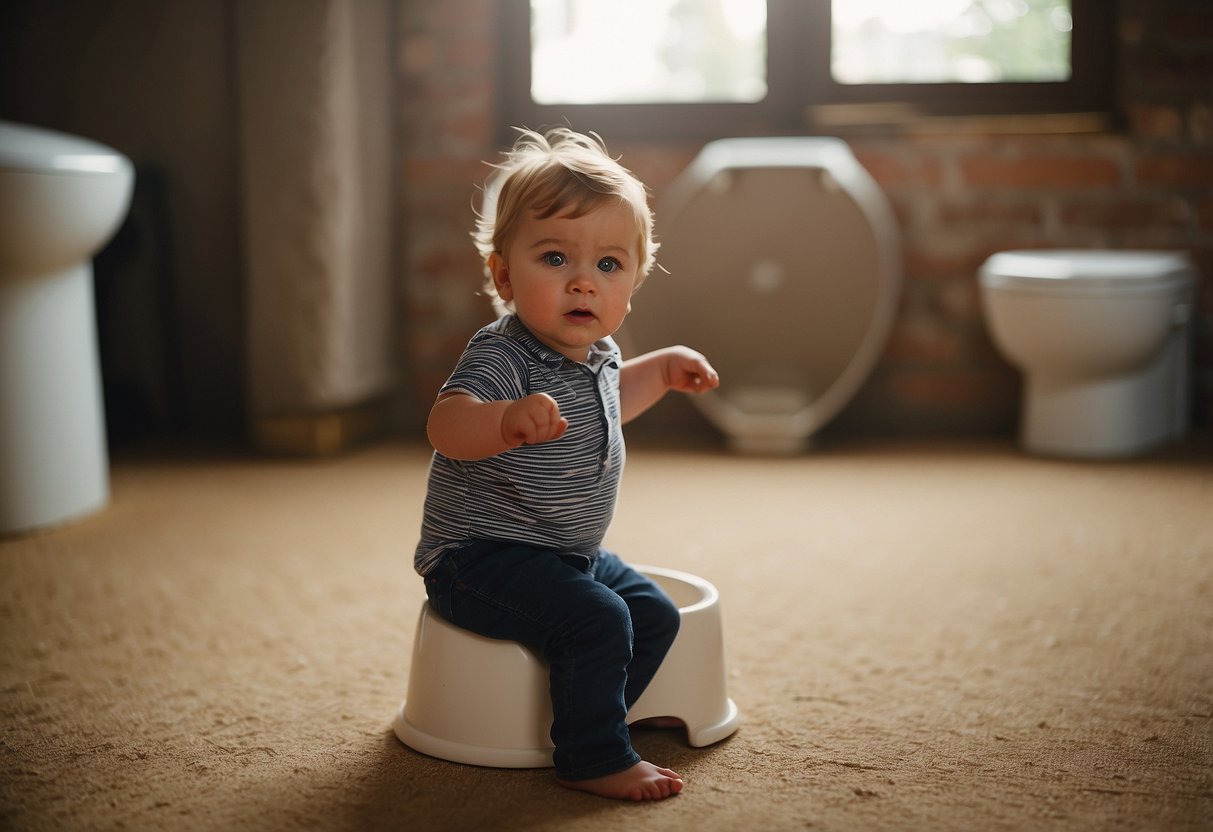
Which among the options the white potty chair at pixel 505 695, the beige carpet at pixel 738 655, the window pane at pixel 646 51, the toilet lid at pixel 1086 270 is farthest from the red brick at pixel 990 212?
the white potty chair at pixel 505 695

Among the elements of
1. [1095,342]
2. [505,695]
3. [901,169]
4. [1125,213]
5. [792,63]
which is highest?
[792,63]

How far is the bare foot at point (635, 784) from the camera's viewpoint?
4.00ft

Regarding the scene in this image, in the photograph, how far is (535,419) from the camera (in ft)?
3.72

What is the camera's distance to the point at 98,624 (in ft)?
5.83

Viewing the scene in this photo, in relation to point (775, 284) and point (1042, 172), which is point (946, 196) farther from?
point (775, 284)

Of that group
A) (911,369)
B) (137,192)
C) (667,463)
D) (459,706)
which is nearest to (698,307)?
(667,463)

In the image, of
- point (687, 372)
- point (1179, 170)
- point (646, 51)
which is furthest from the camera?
point (646, 51)

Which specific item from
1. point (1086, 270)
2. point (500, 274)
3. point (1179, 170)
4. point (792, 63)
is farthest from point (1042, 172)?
point (500, 274)

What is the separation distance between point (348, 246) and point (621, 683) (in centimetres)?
188

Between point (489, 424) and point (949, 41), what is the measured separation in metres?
2.38

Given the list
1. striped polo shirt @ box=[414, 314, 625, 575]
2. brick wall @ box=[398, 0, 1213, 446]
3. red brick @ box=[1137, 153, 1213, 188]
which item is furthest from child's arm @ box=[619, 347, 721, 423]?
red brick @ box=[1137, 153, 1213, 188]

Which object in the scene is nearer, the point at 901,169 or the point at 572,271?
the point at 572,271

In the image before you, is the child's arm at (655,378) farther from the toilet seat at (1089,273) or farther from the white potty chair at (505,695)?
the toilet seat at (1089,273)

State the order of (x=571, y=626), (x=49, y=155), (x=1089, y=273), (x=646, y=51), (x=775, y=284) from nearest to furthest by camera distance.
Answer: (x=571, y=626)
(x=49, y=155)
(x=1089, y=273)
(x=775, y=284)
(x=646, y=51)
